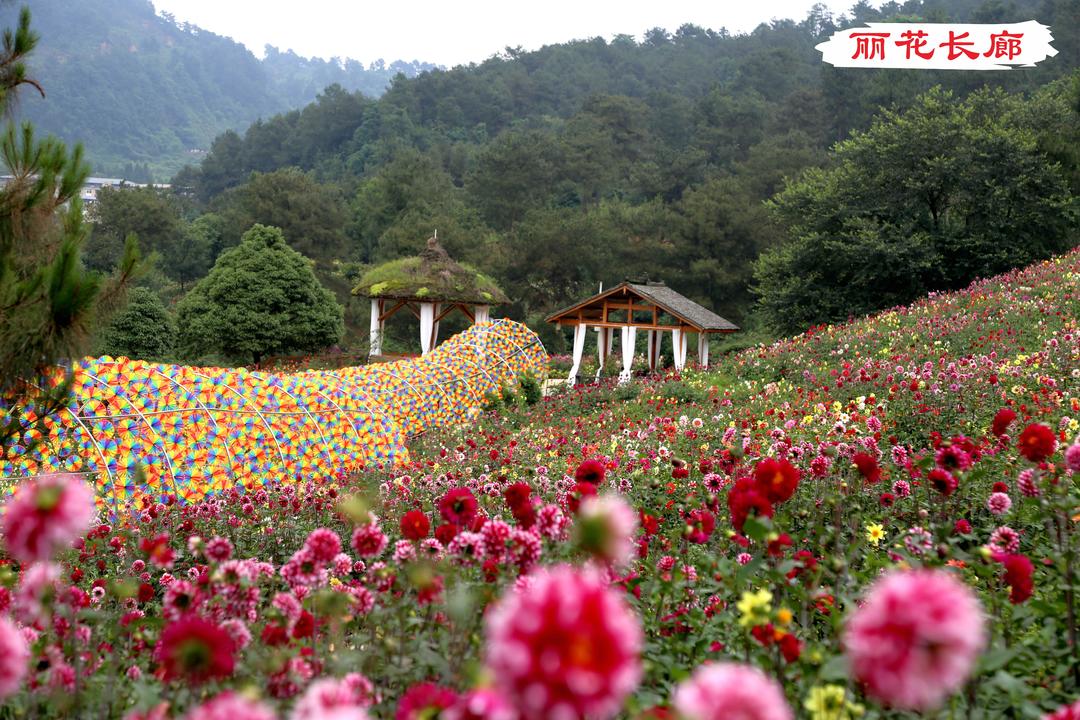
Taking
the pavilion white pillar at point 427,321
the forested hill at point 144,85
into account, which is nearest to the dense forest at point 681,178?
the pavilion white pillar at point 427,321

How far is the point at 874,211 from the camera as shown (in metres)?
21.4

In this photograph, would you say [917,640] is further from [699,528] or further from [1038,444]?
[1038,444]

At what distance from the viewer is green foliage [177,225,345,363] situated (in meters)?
21.4

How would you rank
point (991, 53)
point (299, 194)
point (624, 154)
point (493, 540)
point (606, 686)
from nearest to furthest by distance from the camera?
1. point (606, 686)
2. point (493, 540)
3. point (991, 53)
4. point (299, 194)
5. point (624, 154)

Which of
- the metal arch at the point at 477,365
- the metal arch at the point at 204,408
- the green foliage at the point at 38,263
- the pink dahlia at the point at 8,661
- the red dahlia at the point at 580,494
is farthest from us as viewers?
the metal arch at the point at 477,365

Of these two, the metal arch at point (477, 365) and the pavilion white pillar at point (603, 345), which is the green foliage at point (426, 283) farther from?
the metal arch at point (477, 365)

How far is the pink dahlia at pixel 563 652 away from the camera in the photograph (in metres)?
0.93

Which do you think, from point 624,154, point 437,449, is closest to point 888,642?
point 437,449

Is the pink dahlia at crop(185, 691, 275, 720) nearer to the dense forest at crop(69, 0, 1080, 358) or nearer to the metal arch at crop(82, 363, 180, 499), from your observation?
the metal arch at crop(82, 363, 180, 499)

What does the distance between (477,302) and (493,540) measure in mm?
20052

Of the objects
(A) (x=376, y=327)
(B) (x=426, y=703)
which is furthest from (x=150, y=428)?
(A) (x=376, y=327)

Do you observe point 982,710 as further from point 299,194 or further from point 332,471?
point 299,194

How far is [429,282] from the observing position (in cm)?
2180

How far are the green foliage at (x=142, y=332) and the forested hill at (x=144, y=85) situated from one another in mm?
62455
